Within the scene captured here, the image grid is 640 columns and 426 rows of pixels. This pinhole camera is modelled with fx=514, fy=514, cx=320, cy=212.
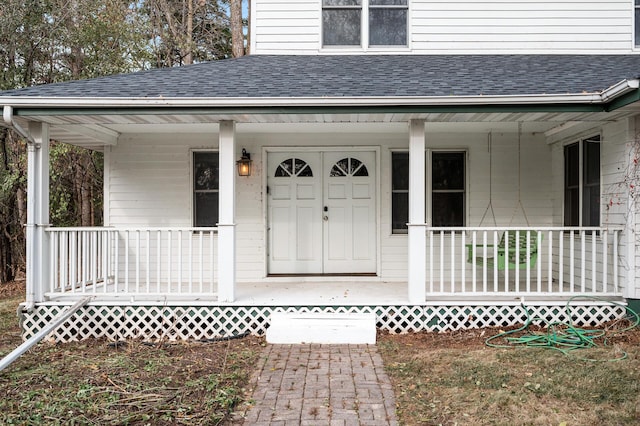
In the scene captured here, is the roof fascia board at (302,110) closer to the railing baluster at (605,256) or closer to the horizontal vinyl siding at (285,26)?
the railing baluster at (605,256)

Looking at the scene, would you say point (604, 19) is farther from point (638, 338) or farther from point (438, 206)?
point (638, 338)

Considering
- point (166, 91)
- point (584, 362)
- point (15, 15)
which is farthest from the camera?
point (15, 15)

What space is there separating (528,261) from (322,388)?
11.4 feet

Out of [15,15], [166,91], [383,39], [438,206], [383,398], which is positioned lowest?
[383,398]

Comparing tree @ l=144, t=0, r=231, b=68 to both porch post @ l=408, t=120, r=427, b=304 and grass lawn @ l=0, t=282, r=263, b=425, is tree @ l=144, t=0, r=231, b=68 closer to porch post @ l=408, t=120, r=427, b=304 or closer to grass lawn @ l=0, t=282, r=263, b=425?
porch post @ l=408, t=120, r=427, b=304

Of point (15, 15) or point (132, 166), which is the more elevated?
point (15, 15)

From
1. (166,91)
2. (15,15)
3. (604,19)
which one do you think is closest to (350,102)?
(166,91)

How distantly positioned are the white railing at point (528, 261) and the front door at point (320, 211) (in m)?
1.24

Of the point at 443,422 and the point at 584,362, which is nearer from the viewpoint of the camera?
the point at 443,422

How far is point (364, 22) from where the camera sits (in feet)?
27.2

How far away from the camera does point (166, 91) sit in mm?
5922

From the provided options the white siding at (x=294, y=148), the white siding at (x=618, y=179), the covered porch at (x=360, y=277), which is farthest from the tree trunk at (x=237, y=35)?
the white siding at (x=618, y=179)

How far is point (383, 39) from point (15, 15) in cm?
759

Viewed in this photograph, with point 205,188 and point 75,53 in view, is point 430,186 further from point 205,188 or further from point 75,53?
point 75,53
